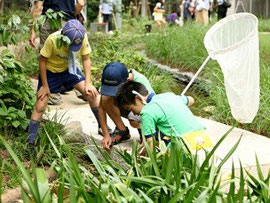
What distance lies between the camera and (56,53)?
19.7 ft

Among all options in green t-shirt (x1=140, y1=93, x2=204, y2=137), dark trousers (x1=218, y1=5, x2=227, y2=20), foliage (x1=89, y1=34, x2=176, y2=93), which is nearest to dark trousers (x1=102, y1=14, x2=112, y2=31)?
dark trousers (x1=218, y1=5, x2=227, y2=20)

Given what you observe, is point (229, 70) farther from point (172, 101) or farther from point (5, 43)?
point (5, 43)

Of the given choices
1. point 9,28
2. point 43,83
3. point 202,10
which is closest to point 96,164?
point 9,28

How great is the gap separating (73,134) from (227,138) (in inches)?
53.9

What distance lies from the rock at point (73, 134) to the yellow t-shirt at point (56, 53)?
0.53 metres

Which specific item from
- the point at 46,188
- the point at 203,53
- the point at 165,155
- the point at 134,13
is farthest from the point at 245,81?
the point at 134,13

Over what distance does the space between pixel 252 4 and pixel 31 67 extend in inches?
676

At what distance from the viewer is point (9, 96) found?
6.49 m

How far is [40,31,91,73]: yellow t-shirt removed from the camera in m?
5.93

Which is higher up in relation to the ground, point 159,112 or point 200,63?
point 159,112

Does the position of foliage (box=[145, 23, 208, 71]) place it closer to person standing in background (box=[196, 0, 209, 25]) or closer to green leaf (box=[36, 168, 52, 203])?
person standing in background (box=[196, 0, 209, 25])

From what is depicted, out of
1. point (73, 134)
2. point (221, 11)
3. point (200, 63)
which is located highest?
point (73, 134)

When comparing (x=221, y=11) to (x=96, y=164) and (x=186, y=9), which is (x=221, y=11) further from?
(x=96, y=164)

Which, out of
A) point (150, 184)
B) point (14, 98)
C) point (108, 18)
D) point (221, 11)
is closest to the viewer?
point (150, 184)
